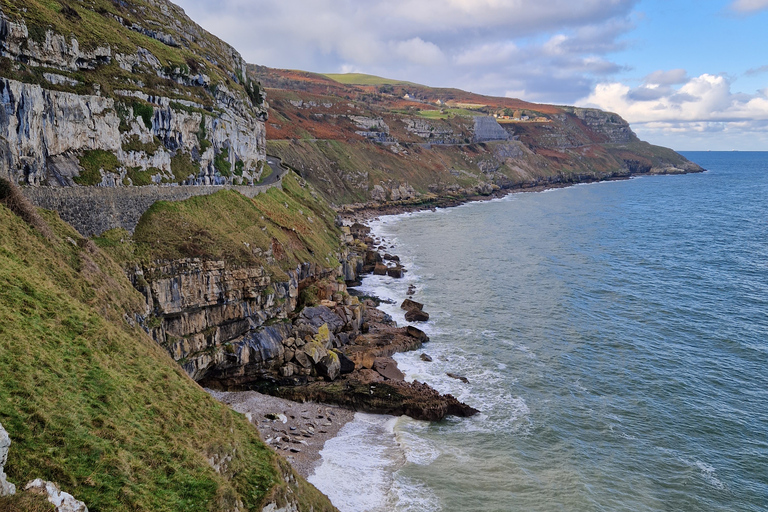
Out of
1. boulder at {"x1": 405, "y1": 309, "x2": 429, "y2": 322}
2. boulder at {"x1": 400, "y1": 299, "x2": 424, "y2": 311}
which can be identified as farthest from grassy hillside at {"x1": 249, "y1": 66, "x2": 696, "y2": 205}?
boulder at {"x1": 405, "y1": 309, "x2": 429, "y2": 322}

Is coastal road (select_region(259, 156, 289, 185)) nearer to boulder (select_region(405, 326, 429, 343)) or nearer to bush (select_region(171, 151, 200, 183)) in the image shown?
A: bush (select_region(171, 151, 200, 183))

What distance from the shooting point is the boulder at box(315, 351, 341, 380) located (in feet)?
112

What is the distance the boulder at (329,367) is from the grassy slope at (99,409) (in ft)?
41.5

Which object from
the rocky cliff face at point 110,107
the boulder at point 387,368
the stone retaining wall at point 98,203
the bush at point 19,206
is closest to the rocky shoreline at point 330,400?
the boulder at point 387,368

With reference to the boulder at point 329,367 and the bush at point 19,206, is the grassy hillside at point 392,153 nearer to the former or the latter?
the boulder at point 329,367

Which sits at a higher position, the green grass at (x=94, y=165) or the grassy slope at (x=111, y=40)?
the grassy slope at (x=111, y=40)

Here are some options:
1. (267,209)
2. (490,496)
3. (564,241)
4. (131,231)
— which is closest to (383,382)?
(490,496)

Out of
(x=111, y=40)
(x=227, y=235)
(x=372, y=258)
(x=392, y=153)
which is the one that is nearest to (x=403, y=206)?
(x=392, y=153)

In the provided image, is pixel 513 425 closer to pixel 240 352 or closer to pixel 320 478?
pixel 320 478

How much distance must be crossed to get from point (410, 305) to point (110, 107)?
93.5 ft

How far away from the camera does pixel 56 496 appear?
1122 centimetres

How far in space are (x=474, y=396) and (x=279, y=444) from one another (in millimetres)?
12437

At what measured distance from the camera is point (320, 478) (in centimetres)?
2412

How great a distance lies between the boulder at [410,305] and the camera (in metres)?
48.4
